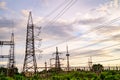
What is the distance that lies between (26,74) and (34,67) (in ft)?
32.6

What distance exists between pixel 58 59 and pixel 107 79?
101 ft

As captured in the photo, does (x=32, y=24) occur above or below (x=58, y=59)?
above

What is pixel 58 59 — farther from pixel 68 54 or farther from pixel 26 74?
pixel 26 74

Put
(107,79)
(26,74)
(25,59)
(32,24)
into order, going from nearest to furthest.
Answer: (107,79)
(25,59)
(32,24)
(26,74)

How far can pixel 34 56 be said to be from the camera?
157 ft

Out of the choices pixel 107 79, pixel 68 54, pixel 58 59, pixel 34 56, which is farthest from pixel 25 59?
pixel 58 59

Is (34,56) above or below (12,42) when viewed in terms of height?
below

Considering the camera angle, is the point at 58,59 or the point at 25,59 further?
the point at 58,59

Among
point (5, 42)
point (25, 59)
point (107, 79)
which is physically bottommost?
point (107, 79)

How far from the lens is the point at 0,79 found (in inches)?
1731

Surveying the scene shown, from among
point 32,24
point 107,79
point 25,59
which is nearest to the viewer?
point 107,79

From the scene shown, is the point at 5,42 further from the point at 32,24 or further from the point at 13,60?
the point at 32,24

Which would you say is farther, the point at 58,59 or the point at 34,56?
the point at 58,59

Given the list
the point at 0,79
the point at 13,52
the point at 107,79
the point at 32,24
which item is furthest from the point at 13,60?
the point at 107,79
